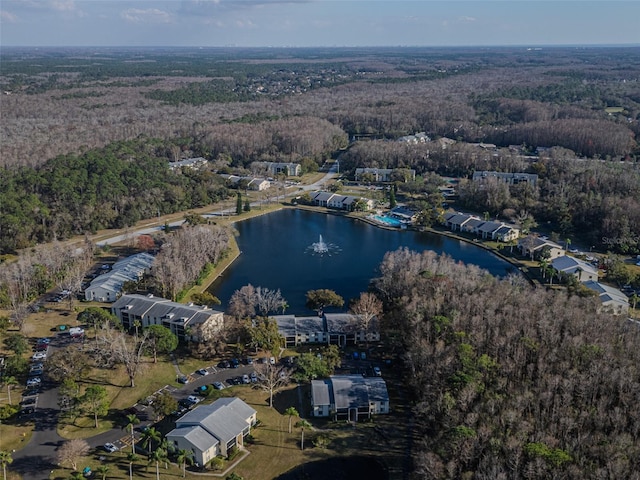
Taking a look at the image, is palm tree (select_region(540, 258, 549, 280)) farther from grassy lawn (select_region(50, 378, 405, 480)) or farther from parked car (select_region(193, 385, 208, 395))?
parked car (select_region(193, 385, 208, 395))

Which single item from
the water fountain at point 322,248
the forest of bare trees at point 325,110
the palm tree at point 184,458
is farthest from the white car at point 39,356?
the forest of bare trees at point 325,110

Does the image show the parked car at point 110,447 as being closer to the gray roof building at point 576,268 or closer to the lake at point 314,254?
the lake at point 314,254

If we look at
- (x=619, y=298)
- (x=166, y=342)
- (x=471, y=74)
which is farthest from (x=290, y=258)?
(x=471, y=74)

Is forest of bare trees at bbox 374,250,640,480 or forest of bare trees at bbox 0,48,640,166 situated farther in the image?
forest of bare trees at bbox 0,48,640,166

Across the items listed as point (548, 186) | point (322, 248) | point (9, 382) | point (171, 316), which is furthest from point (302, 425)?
point (548, 186)

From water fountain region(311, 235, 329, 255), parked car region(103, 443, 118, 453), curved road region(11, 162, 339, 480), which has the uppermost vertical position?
water fountain region(311, 235, 329, 255)

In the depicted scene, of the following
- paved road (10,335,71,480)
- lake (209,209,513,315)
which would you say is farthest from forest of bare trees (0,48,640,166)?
paved road (10,335,71,480)
